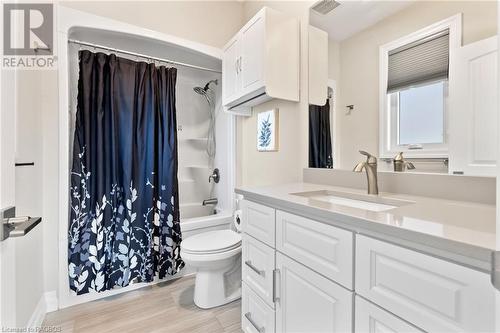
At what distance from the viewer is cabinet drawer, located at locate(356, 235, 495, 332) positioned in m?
0.53

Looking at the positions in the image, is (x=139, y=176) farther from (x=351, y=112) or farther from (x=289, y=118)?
(x=351, y=112)

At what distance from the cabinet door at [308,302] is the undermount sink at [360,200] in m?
0.35

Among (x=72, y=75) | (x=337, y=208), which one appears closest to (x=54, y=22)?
(x=72, y=75)

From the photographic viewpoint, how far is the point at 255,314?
1327 millimetres

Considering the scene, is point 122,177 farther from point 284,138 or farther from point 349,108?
point 349,108

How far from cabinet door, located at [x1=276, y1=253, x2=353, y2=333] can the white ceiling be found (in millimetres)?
1365

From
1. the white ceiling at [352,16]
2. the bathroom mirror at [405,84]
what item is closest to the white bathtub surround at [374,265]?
the bathroom mirror at [405,84]

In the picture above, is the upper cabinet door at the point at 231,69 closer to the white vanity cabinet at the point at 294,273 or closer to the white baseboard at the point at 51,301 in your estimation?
the white vanity cabinet at the point at 294,273

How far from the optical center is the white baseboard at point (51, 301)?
68.1 inches

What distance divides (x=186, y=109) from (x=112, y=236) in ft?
6.16

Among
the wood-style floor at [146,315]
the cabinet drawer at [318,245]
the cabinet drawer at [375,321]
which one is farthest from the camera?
the wood-style floor at [146,315]

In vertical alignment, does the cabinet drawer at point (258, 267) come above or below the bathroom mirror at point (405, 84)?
below

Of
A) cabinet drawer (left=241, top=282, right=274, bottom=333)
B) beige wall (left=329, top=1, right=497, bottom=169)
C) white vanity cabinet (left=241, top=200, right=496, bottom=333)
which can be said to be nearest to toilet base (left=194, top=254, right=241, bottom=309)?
cabinet drawer (left=241, top=282, right=274, bottom=333)

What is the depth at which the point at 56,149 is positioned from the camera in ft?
5.79
